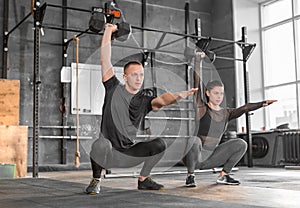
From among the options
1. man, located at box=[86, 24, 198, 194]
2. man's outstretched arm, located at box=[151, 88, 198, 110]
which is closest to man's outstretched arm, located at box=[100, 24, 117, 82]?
man, located at box=[86, 24, 198, 194]

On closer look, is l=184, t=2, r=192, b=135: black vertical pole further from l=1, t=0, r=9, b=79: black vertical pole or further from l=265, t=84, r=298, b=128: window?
l=1, t=0, r=9, b=79: black vertical pole

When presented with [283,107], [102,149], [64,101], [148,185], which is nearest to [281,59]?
[283,107]

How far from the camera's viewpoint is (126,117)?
9.71ft

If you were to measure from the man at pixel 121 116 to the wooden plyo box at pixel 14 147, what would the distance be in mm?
2676

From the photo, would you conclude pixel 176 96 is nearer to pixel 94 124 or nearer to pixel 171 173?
pixel 171 173

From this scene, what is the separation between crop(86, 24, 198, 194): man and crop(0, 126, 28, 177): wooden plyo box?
8.78 ft

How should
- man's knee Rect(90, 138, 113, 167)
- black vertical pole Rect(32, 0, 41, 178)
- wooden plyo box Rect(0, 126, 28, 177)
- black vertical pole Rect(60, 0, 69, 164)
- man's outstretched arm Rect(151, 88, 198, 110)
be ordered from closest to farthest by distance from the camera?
man's outstretched arm Rect(151, 88, 198, 110) < man's knee Rect(90, 138, 113, 167) < black vertical pole Rect(32, 0, 41, 178) < wooden plyo box Rect(0, 126, 28, 177) < black vertical pole Rect(60, 0, 69, 164)

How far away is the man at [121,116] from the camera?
2.89 m

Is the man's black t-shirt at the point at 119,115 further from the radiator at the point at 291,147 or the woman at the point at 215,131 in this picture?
the radiator at the point at 291,147

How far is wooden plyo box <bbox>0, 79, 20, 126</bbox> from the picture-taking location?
5832 mm

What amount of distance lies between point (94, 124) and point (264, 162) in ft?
10.6

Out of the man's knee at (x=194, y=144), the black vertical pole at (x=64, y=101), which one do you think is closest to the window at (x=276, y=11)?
the black vertical pole at (x=64, y=101)

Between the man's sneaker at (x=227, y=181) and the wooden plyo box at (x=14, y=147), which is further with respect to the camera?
the wooden plyo box at (x=14, y=147)

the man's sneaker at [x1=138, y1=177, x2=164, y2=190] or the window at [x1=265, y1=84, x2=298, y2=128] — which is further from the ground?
the window at [x1=265, y1=84, x2=298, y2=128]
